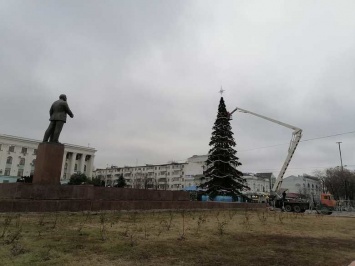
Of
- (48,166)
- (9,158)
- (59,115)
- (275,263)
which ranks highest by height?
(9,158)

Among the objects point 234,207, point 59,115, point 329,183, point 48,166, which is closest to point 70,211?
point 48,166

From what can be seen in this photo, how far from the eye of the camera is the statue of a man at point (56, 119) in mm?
15082

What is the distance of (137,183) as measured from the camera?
9894 centimetres

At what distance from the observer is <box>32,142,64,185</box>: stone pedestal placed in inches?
539

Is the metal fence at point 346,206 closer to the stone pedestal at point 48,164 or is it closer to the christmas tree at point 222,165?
the christmas tree at point 222,165

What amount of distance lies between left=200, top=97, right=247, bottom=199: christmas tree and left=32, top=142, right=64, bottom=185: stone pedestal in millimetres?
23746

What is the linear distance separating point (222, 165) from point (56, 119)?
981 inches

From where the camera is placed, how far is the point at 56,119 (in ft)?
50.0

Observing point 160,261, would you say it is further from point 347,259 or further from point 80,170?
point 80,170

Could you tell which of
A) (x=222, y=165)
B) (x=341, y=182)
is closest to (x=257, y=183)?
(x=341, y=182)

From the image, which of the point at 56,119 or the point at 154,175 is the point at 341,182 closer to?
the point at 154,175

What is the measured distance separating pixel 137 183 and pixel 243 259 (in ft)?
311

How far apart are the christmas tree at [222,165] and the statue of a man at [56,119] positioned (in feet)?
74.1

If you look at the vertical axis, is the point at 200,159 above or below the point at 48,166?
above
